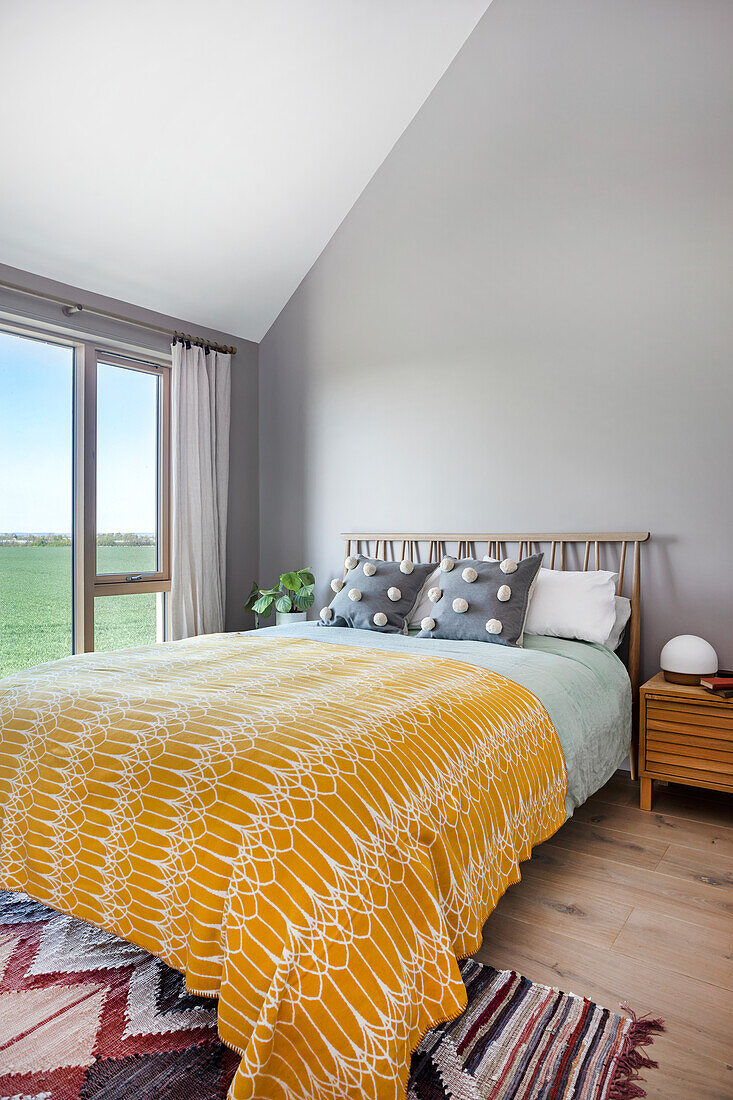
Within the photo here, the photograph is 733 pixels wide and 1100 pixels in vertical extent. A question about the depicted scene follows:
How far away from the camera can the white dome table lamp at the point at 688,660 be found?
272 cm

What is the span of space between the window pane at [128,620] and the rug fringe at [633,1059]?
2988 millimetres

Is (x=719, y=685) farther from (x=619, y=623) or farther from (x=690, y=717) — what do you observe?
(x=619, y=623)

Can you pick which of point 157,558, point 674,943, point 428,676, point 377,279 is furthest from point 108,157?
point 674,943

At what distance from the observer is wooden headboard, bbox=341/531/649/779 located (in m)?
3.12

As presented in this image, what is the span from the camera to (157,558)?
14.0 ft

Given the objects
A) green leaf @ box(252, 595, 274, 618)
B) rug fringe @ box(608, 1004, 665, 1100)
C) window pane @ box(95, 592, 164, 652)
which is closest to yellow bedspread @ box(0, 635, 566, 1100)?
rug fringe @ box(608, 1004, 665, 1100)

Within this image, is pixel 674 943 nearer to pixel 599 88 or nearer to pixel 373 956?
pixel 373 956

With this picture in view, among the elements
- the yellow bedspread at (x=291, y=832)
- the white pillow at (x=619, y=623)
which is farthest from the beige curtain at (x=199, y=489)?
the white pillow at (x=619, y=623)

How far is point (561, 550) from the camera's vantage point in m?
3.40

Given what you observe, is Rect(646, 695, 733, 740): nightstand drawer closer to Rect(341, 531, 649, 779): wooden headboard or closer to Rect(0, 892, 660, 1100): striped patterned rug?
Rect(341, 531, 649, 779): wooden headboard

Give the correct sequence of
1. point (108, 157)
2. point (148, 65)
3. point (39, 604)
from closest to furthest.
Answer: point (148, 65)
point (108, 157)
point (39, 604)

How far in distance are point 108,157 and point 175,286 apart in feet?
2.88

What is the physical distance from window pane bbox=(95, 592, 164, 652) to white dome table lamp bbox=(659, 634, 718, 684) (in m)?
2.70

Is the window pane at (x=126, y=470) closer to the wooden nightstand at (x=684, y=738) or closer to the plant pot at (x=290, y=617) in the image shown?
the plant pot at (x=290, y=617)
